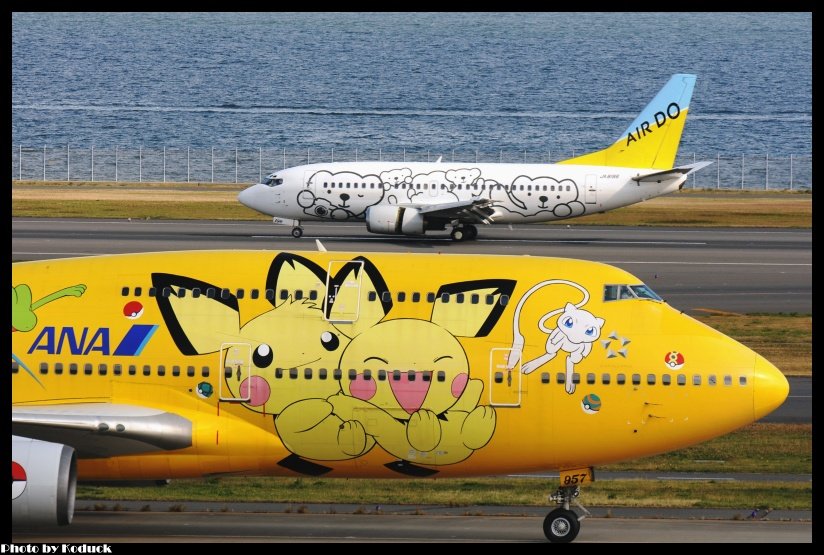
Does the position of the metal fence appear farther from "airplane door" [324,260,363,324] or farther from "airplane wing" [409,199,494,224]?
"airplane door" [324,260,363,324]

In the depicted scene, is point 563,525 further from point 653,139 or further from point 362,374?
point 653,139

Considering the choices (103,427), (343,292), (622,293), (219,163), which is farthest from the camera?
(219,163)

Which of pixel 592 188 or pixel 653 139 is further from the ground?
pixel 653 139

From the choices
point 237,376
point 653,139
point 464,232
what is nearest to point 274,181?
point 464,232

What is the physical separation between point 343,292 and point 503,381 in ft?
11.4

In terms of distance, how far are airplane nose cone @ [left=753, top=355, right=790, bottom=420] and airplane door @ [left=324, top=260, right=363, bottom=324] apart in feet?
25.2

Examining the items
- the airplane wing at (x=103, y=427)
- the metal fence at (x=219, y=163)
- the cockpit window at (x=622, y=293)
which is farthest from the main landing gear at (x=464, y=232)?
the airplane wing at (x=103, y=427)

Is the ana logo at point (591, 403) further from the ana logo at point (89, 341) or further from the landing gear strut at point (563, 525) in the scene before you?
the ana logo at point (89, 341)

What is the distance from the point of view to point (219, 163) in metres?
117

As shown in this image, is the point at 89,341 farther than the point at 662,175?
No

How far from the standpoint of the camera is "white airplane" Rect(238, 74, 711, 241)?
7719 cm

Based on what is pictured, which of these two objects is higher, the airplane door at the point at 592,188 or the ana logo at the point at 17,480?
the airplane door at the point at 592,188

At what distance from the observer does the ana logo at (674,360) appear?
2534 cm

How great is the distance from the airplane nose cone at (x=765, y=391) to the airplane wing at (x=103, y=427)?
10668 millimetres
